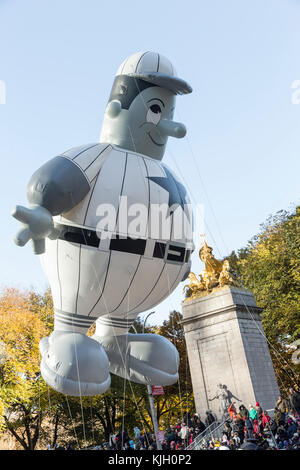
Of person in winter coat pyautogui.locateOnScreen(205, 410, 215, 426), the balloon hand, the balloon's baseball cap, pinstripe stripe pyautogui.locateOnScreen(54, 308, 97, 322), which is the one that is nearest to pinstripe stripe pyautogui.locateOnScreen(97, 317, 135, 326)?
pinstripe stripe pyautogui.locateOnScreen(54, 308, 97, 322)

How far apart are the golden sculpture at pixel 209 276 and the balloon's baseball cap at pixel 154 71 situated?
978 cm

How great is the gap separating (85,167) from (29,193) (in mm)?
955

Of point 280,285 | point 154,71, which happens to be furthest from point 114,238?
point 280,285

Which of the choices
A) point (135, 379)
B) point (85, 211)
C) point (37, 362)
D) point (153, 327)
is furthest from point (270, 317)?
point (85, 211)

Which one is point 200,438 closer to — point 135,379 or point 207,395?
point 207,395

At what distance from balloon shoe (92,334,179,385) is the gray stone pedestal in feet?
25.7

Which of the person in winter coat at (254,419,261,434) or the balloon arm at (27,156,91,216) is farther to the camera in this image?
the person in winter coat at (254,419,261,434)

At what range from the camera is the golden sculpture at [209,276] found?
1667 cm

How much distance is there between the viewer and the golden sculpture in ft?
54.7

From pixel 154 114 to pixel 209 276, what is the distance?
10039 millimetres

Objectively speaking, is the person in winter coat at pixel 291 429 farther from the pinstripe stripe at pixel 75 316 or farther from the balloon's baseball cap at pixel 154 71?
the balloon's baseball cap at pixel 154 71

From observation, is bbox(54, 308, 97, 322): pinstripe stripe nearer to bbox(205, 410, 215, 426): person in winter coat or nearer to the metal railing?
the metal railing

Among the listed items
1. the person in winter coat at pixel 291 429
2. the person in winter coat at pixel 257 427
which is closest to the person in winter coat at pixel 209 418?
the person in winter coat at pixel 257 427
